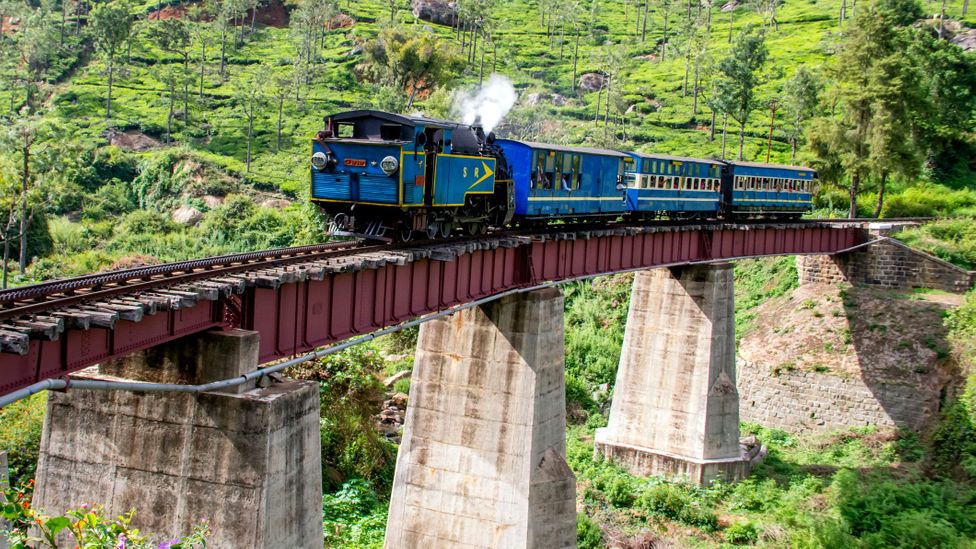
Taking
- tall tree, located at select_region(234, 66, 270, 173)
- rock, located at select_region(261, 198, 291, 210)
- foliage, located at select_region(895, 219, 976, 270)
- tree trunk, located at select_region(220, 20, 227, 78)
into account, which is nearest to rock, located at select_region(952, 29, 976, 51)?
foliage, located at select_region(895, 219, 976, 270)

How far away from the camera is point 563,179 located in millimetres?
28531

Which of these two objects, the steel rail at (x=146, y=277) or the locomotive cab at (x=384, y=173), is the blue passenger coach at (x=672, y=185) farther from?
the locomotive cab at (x=384, y=173)

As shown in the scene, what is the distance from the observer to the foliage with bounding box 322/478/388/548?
27.2 metres

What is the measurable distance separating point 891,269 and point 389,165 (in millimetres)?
36233

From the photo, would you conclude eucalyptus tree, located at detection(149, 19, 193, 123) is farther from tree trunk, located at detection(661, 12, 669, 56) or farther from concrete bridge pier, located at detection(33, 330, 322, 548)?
concrete bridge pier, located at detection(33, 330, 322, 548)

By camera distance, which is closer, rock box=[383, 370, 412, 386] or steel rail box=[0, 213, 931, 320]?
steel rail box=[0, 213, 931, 320]

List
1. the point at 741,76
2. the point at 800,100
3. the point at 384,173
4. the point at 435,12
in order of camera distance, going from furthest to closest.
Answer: the point at 435,12 → the point at 800,100 → the point at 741,76 → the point at 384,173

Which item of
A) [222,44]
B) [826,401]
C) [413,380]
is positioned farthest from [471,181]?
[222,44]

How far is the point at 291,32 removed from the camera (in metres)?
104

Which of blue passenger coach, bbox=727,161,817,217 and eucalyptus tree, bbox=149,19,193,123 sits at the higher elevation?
eucalyptus tree, bbox=149,19,193,123

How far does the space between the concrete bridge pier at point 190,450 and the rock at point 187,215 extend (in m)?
49.3

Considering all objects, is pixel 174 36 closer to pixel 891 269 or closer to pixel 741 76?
pixel 741 76

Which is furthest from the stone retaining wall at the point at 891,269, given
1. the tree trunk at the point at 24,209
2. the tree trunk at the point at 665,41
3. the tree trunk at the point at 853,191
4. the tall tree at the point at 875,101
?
the tree trunk at the point at 665,41

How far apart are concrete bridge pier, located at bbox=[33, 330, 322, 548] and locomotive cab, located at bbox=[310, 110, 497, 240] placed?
6845 millimetres
